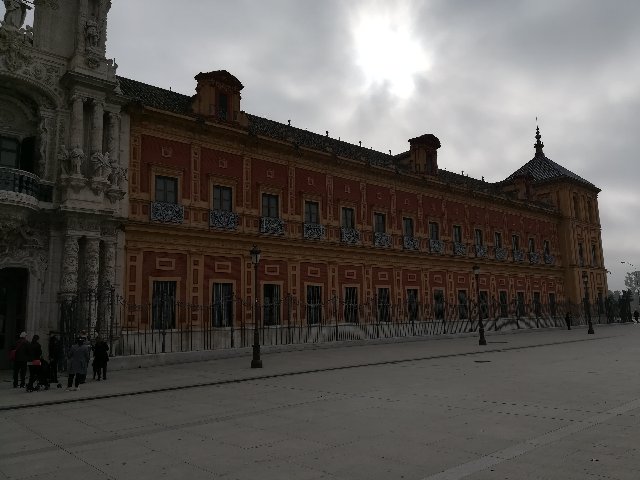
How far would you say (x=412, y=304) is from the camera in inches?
1115

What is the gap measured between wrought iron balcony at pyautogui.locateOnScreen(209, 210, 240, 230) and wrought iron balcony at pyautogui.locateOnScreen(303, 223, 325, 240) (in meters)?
3.77

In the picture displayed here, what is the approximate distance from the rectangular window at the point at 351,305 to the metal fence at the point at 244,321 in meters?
0.05

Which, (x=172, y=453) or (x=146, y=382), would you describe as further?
(x=146, y=382)

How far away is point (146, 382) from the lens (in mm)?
12492

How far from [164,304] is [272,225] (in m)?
6.32

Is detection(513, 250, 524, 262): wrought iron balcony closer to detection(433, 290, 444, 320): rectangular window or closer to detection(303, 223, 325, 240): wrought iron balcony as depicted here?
detection(433, 290, 444, 320): rectangular window

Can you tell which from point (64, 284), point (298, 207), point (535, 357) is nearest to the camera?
point (64, 284)

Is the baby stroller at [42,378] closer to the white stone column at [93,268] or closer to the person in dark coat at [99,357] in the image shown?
the person in dark coat at [99,357]

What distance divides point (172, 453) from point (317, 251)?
59.4ft

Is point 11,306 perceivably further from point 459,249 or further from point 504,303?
point 504,303

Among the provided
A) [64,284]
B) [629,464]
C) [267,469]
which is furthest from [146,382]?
[629,464]

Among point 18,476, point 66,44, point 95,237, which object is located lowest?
point 18,476

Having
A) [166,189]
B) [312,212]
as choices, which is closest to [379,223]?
[312,212]

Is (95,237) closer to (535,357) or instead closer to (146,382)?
(146,382)
